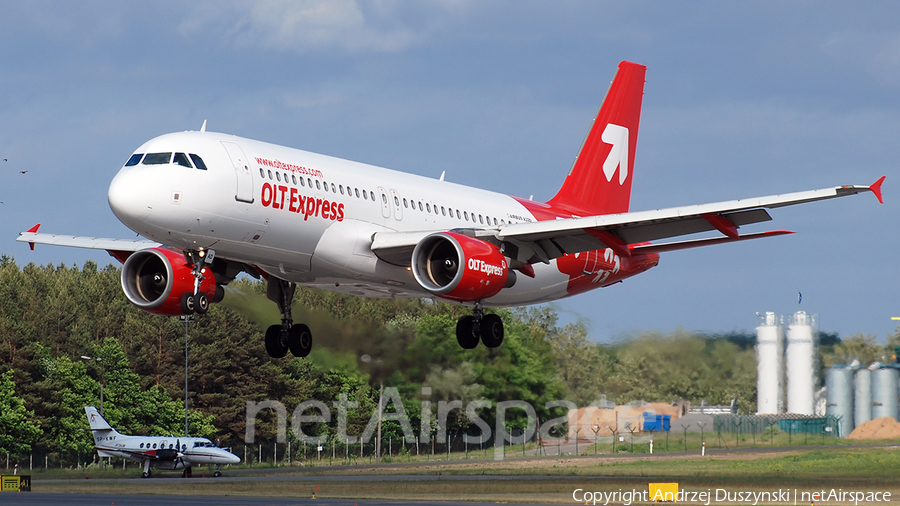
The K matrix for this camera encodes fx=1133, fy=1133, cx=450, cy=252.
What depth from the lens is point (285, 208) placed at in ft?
94.3

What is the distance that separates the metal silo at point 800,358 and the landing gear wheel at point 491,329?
13747mm

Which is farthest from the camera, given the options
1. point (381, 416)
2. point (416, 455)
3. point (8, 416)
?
point (8, 416)

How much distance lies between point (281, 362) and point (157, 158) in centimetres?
4721

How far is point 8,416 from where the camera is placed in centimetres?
8081

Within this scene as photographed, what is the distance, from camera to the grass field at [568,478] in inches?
1875

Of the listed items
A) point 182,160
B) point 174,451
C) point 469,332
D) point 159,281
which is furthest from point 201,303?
point 174,451

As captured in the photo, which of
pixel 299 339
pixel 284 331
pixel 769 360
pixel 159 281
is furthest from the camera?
pixel 769 360

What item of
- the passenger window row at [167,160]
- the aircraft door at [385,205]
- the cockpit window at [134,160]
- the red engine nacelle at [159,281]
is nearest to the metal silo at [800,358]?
the aircraft door at [385,205]

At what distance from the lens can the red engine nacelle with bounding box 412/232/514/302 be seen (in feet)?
99.4

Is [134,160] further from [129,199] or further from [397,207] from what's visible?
[397,207]

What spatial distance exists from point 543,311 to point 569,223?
11260mm

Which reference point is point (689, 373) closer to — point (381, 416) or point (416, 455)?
point (381, 416)

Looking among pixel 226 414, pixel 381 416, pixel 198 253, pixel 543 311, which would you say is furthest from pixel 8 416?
pixel 198 253

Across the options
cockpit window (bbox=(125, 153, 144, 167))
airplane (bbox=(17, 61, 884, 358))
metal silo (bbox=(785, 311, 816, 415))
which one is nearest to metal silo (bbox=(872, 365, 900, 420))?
metal silo (bbox=(785, 311, 816, 415))
